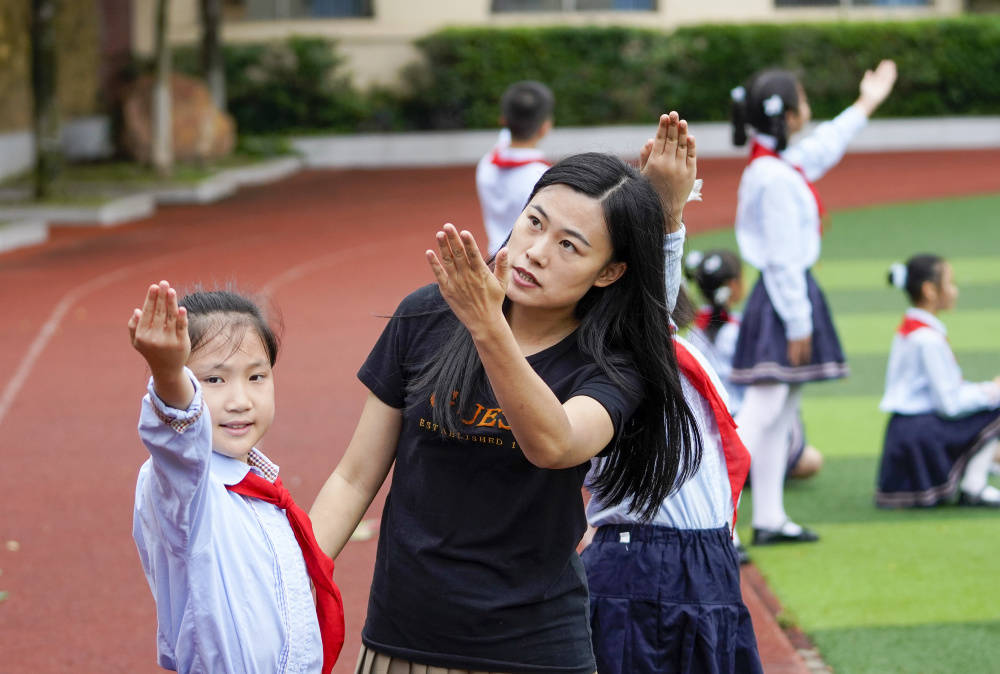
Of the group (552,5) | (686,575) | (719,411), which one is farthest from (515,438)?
(552,5)

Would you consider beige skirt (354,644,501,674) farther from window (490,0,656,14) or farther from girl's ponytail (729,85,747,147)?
window (490,0,656,14)

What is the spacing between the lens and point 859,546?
19.0 ft

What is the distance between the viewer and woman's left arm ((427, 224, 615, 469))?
6.83 ft

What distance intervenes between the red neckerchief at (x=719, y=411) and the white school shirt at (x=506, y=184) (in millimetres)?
3600

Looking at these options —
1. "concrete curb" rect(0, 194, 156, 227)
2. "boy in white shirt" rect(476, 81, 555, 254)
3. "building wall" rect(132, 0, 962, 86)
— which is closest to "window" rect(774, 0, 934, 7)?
"building wall" rect(132, 0, 962, 86)

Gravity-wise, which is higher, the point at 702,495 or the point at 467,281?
the point at 467,281

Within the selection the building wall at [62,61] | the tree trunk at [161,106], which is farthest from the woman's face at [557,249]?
the building wall at [62,61]

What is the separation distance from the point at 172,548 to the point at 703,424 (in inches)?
53.6

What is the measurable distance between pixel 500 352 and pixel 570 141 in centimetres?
2337

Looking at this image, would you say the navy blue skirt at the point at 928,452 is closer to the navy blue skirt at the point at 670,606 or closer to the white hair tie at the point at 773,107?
the white hair tie at the point at 773,107

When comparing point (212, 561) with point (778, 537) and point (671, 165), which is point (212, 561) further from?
point (778, 537)

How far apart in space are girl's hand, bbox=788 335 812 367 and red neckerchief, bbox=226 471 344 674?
345 cm

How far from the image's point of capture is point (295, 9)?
1060 inches

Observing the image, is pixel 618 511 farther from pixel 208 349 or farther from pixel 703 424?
pixel 208 349
